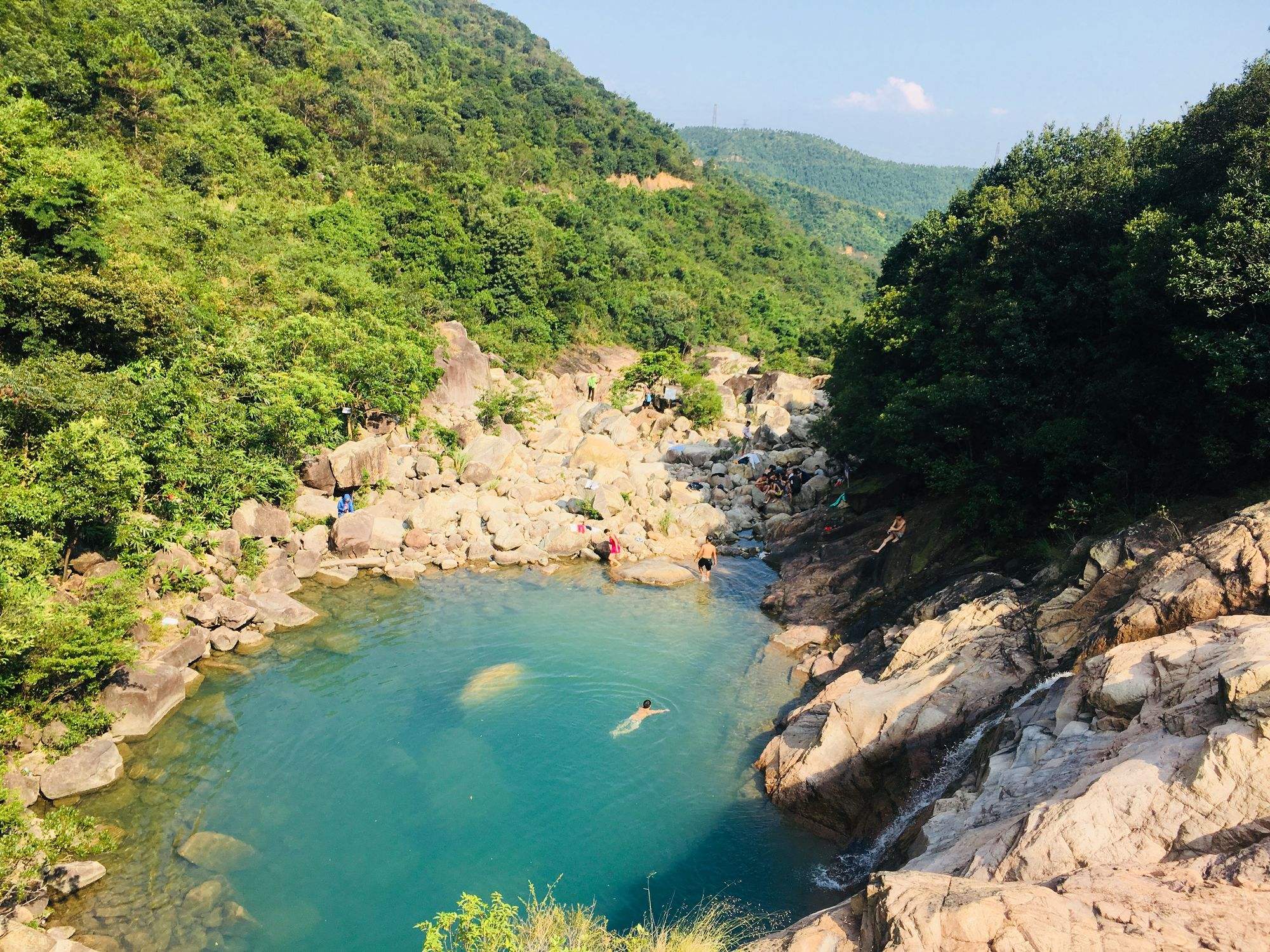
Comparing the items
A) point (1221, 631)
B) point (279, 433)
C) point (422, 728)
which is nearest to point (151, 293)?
point (279, 433)

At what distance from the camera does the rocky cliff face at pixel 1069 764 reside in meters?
6.72

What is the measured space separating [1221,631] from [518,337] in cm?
4517

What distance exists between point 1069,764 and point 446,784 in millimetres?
10859

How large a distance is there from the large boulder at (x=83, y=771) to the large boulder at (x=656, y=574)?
14706 millimetres

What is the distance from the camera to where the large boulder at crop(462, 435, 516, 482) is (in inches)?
1184

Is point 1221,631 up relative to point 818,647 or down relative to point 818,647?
up

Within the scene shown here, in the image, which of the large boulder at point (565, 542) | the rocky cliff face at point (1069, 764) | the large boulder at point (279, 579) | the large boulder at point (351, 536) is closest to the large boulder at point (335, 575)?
the large boulder at point (351, 536)

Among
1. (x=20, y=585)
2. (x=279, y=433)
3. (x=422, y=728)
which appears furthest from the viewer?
(x=279, y=433)

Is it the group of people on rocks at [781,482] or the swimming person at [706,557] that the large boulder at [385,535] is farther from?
the group of people on rocks at [781,482]

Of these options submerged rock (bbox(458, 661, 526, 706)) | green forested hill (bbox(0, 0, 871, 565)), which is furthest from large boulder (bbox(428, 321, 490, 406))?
submerged rock (bbox(458, 661, 526, 706))

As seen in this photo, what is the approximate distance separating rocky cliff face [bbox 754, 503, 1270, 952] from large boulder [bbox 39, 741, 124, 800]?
40.7 feet

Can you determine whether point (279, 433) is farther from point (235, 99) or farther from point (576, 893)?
point (235, 99)

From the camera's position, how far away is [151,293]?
850 inches

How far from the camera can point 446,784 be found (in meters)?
14.6
